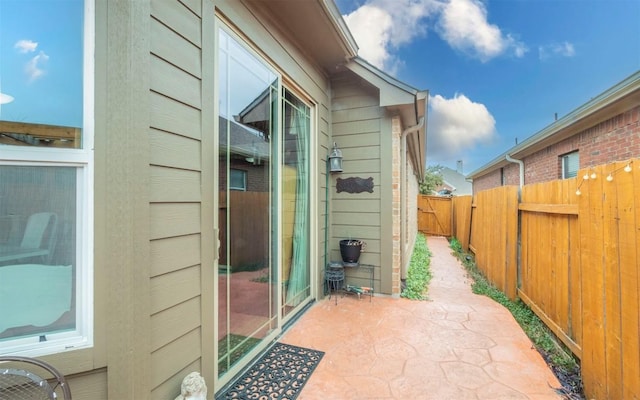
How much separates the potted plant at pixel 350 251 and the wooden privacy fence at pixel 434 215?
889 centimetres

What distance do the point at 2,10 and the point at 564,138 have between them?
313 inches

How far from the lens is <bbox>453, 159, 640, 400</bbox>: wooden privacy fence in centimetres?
155

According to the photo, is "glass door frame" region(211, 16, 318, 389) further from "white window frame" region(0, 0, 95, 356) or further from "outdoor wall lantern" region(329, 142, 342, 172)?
"white window frame" region(0, 0, 95, 356)

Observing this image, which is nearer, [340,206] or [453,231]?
[340,206]

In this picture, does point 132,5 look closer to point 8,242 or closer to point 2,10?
point 2,10

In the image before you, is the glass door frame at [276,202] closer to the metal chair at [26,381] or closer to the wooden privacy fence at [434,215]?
the metal chair at [26,381]

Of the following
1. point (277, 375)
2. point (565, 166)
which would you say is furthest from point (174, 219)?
point (565, 166)

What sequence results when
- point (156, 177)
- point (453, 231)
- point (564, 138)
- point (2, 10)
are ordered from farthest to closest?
point (453, 231) < point (564, 138) < point (156, 177) < point (2, 10)

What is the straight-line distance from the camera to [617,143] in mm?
4211

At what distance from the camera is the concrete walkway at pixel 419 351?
200 cm

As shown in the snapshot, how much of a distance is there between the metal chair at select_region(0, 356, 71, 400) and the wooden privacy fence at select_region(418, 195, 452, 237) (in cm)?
1209

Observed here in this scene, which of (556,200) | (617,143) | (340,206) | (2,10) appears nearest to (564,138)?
(617,143)

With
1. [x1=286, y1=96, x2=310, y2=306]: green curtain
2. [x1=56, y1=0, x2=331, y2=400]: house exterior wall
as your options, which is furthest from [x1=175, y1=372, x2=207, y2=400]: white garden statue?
[x1=286, y1=96, x2=310, y2=306]: green curtain

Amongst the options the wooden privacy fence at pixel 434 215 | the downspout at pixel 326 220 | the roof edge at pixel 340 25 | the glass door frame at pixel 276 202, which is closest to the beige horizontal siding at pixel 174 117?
the glass door frame at pixel 276 202
